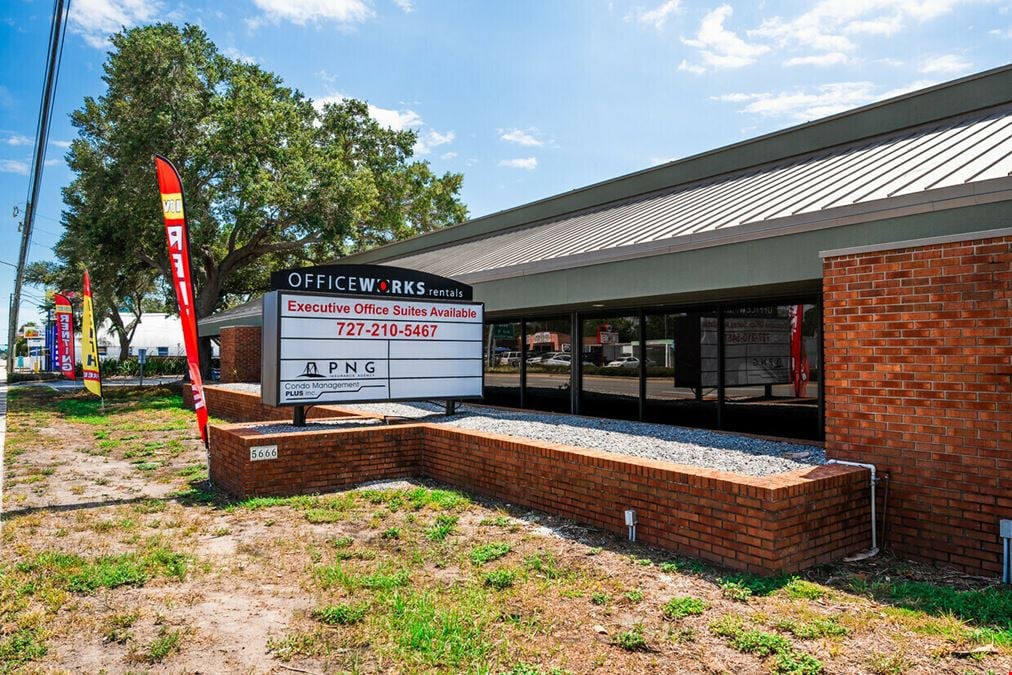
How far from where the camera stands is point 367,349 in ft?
37.0

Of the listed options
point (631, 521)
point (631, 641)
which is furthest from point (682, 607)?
point (631, 521)

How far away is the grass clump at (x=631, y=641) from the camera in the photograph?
→ 4410 millimetres

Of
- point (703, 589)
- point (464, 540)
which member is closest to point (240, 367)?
point (464, 540)

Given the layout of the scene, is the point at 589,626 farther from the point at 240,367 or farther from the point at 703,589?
the point at 240,367

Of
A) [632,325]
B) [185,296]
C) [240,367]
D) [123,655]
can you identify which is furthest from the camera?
[240,367]

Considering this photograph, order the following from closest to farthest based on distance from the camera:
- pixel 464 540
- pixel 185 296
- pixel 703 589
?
pixel 703 589 → pixel 464 540 → pixel 185 296

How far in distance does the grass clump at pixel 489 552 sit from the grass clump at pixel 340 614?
1.41m

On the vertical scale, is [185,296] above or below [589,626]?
above

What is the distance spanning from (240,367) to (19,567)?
1978 cm

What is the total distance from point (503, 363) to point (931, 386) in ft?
38.2

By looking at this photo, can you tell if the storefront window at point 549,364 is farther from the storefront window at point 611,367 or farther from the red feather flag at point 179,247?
the red feather flag at point 179,247

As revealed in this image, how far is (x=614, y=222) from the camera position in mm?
14039

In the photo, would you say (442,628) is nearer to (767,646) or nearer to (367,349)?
(767,646)

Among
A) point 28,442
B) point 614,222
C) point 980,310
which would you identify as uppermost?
point 614,222
